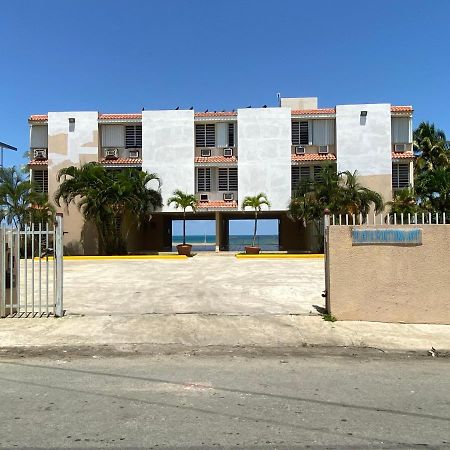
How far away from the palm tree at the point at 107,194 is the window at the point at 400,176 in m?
15.8

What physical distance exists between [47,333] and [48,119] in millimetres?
26945

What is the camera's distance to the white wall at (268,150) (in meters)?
32.1

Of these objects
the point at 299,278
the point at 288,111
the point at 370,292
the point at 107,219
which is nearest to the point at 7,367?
the point at 370,292

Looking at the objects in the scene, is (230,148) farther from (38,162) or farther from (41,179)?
(41,179)

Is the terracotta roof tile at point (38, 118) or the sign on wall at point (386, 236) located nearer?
the sign on wall at point (386, 236)

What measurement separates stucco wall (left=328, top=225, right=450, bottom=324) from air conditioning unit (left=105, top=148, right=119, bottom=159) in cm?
2564

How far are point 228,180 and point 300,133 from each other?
5.76 m

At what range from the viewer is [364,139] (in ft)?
104

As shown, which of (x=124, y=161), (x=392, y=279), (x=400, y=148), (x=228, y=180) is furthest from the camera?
(x=228, y=180)

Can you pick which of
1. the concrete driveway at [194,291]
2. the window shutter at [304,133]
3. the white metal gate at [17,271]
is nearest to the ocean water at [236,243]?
the window shutter at [304,133]

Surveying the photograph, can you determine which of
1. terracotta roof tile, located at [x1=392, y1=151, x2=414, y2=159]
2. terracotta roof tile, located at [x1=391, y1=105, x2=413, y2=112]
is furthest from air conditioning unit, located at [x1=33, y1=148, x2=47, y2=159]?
terracotta roof tile, located at [x1=391, y1=105, x2=413, y2=112]

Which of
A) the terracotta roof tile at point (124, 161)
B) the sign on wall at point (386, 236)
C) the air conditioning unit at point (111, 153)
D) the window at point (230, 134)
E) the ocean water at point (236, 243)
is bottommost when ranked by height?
the ocean water at point (236, 243)

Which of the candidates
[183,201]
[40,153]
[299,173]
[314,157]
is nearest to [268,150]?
[299,173]

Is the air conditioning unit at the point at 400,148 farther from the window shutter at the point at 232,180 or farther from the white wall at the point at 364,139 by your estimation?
the window shutter at the point at 232,180
